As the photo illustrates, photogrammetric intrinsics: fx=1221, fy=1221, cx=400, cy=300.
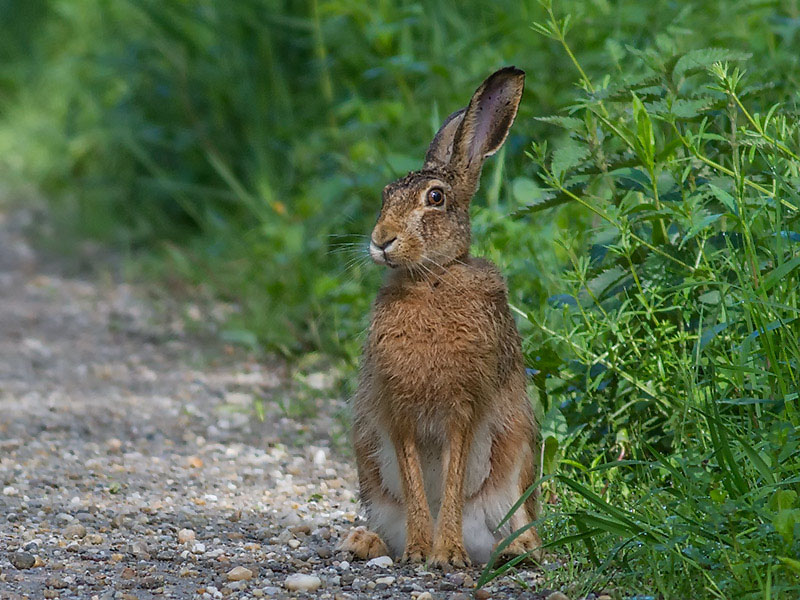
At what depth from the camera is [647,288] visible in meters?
3.75

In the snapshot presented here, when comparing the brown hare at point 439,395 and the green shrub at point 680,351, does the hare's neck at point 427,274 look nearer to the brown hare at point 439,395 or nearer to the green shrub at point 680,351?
the brown hare at point 439,395

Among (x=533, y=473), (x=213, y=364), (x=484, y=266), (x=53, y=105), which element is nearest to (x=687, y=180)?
(x=484, y=266)

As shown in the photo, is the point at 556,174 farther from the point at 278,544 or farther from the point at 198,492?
the point at 198,492

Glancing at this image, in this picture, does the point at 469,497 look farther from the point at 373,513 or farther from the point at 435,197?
the point at 435,197

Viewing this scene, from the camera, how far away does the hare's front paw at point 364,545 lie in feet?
11.6

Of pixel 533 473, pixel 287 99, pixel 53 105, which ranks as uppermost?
pixel 53 105

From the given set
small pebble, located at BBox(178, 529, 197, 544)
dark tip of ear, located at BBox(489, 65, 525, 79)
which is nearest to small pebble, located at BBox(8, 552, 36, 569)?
small pebble, located at BBox(178, 529, 197, 544)

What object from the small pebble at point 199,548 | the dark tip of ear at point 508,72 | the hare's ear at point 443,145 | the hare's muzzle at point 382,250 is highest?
the dark tip of ear at point 508,72

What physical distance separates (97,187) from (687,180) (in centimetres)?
618

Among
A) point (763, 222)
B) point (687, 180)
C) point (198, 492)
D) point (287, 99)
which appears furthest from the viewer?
point (287, 99)

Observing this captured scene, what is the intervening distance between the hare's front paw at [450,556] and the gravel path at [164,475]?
4 centimetres

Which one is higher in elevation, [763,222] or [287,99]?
[287,99]

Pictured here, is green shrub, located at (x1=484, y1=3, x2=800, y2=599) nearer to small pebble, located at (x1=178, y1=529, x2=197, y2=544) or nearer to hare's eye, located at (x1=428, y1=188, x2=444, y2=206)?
hare's eye, located at (x1=428, y1=188, x2=444, y2=206)

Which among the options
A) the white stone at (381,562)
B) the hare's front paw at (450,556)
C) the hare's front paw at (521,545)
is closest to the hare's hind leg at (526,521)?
the hare's front paw at (521,545)
